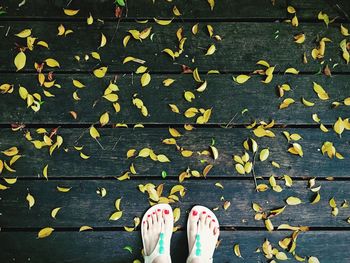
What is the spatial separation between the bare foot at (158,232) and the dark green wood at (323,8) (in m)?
1.00

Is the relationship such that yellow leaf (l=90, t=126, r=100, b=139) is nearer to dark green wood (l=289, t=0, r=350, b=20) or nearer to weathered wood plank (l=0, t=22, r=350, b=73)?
weathered wood plank (l=0, t=22, r=350, b=73)

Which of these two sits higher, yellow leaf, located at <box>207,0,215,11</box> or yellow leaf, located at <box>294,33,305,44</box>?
yellow leaf, located at <box>207,0,215,11</box>

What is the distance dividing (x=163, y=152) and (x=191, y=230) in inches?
13.2

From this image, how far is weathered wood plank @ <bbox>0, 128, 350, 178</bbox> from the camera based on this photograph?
1985mm

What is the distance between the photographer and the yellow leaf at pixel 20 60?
201 centimetres

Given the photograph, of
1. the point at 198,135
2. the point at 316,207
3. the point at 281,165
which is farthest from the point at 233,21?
the point at 316,207

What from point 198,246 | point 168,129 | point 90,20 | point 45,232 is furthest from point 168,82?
point 45,232

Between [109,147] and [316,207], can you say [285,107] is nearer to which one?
[316,207]

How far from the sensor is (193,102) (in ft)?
6.63

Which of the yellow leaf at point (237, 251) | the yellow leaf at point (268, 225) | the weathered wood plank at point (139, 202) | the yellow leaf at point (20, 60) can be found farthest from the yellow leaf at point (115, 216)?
the yellow leaf at point (20, 60)

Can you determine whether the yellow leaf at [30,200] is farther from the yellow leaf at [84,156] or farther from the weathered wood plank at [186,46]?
the weathered wood plank at [186,46]

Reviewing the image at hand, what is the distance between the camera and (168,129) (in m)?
2.01

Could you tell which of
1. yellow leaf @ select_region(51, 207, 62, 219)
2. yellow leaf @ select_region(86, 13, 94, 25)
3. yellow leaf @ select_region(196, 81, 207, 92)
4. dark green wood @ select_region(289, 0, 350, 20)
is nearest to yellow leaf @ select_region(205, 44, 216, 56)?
yellow leaf @ select_region(196, 81, 207, 92)

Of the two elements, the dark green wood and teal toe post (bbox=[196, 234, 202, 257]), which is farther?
the dark green wood
